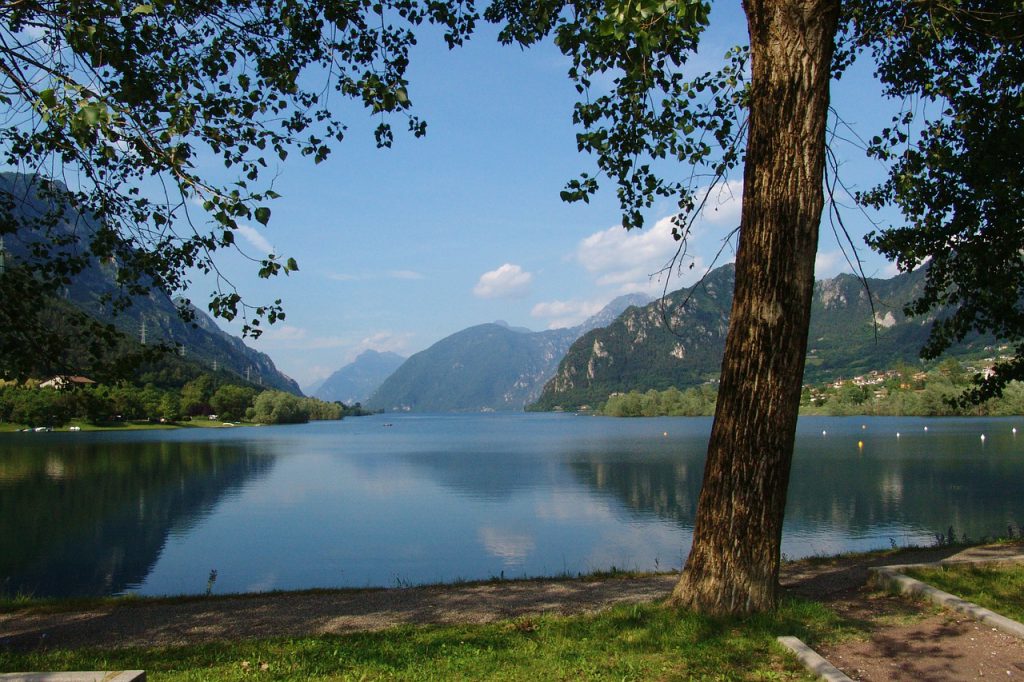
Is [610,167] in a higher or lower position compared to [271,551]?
higher

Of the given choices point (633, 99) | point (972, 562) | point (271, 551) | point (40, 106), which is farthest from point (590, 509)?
point (40, 106)

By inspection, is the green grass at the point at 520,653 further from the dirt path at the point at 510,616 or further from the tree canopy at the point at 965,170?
the tree canopy at the point at 965,170

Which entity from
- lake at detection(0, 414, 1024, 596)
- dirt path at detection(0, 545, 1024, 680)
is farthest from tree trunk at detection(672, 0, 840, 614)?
lake at detection(0, 414, 1024, 596)

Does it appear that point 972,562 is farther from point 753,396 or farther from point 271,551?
point 271,551

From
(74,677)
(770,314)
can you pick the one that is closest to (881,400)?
(770,314)

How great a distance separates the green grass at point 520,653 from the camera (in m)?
5.50

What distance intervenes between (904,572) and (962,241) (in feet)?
27.4

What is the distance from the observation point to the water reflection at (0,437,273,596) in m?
18.9

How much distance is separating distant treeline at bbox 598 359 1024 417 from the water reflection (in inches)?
3198

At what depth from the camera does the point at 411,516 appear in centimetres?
2880

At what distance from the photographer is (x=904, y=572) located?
27.1 ft

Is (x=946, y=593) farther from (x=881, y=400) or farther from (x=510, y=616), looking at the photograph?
(x=881, y=400)

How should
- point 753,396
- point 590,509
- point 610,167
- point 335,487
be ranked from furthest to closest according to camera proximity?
point 335,487
point 590,509
point 610,167
point 753,396

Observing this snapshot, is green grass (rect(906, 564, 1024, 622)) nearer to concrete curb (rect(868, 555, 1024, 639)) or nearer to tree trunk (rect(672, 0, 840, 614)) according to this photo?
concrete curb (rect(868, 555, 1024, 639))
